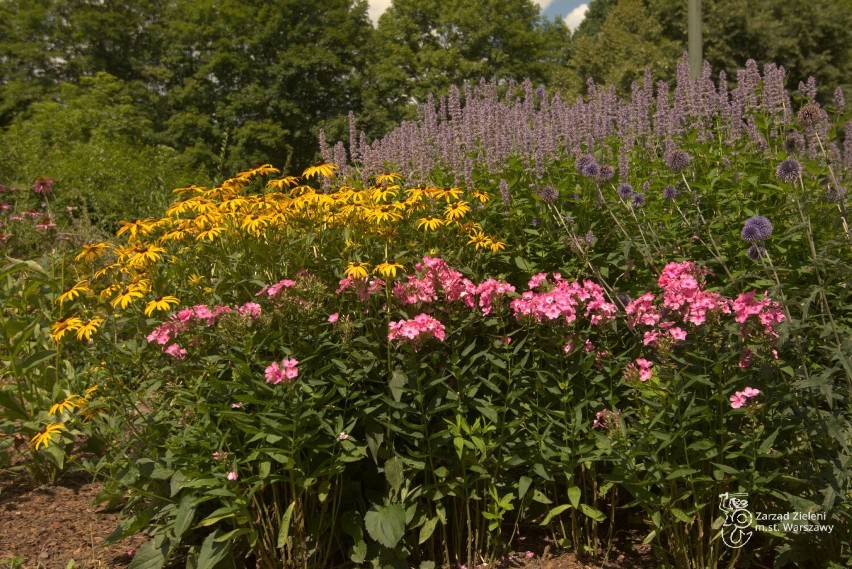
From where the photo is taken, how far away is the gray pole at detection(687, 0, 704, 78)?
254 inches

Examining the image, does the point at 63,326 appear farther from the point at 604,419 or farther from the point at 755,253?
the point at 755,253

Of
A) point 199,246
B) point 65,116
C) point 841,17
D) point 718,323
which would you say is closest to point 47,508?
point 199,246

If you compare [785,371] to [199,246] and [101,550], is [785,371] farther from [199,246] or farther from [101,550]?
[101,550]

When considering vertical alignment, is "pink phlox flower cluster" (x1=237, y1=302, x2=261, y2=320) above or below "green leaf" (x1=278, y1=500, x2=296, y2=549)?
above

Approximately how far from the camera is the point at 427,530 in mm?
2848

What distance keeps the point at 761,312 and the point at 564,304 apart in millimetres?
638

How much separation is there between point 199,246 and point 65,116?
14.3 m

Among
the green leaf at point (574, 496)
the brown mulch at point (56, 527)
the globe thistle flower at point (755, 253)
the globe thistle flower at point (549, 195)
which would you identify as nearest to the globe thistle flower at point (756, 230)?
the globe thistle flower at point (755, 253)

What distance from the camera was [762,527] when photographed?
2541mm

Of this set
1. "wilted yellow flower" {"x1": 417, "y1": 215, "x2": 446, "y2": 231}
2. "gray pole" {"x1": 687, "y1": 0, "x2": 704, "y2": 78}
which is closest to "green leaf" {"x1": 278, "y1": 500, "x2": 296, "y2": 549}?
"wilted yellow flower" {"x1": 417, "y1": 215, "x2": 446, "y2": 231}

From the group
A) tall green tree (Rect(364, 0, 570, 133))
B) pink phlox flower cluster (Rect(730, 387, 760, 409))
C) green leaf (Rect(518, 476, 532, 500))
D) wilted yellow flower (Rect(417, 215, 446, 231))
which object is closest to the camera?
pink phlox flower cluster (Rect(730, 387, 760, 409))

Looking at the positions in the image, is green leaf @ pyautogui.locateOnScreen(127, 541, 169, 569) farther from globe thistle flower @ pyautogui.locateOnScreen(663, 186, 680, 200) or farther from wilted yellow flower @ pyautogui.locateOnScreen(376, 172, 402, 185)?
globe thistle flower @ pyautogui.locateOnScreen(663, 186, 680, 200)

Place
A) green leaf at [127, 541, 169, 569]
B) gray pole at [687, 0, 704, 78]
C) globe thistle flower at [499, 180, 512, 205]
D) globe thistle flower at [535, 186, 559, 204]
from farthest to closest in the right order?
gray pole at [687, 0, 704, 78] → globe thistle flower at [499, 180, 512, 205] → globe thistle flower at [535, 186, 559, 204] → green leaf at [127, 541, 169, 569]

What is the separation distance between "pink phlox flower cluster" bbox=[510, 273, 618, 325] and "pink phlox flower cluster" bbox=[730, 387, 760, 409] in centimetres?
53
